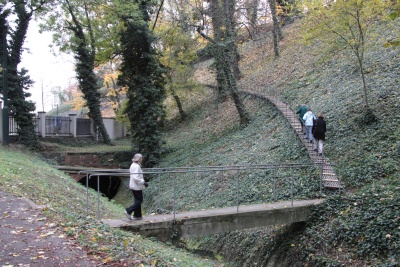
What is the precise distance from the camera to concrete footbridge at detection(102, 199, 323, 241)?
25.6 feet

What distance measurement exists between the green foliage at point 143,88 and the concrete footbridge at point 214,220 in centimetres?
1196

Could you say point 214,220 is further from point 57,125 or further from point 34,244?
point 57,125

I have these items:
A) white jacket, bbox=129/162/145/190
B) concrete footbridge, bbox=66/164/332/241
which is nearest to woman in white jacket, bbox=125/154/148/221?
white jacket, bbox=129/162/145/190

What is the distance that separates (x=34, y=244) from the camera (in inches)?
216

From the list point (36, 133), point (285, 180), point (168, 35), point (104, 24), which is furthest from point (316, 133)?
point (36, 133)

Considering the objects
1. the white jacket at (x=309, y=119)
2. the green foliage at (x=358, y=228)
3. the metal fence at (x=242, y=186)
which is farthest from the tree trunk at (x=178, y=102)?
the green foliage at (x=358, y=228)

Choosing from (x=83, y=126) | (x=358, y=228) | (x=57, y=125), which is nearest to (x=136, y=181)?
(x=358, y=228)

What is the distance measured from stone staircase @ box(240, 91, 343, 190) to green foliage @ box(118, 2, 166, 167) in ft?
22.0

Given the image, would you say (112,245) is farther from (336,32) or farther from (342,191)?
(336,32)

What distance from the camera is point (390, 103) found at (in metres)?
13.3

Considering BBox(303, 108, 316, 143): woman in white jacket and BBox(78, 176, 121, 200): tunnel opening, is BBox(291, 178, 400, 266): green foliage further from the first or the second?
BBox(78, 176, 121, 200): tunnel opening

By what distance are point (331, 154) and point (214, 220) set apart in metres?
6.07

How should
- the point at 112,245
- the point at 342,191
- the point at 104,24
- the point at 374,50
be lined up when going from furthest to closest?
the point at 104,24
the point at 374,50
the point at 342,191
the point at 112,245

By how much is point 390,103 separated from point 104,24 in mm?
19017
